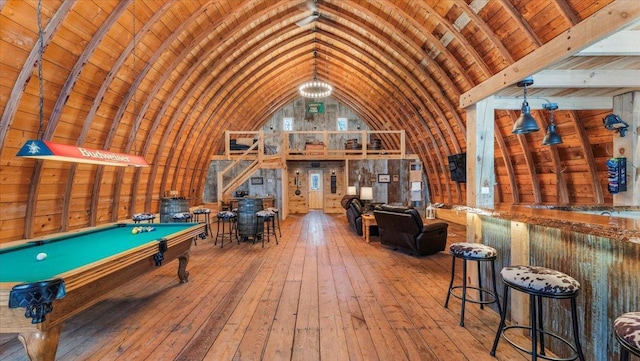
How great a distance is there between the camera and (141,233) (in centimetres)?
393

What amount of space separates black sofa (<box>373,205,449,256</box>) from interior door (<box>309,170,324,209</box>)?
906 centimetres

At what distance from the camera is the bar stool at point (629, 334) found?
127 centimetres

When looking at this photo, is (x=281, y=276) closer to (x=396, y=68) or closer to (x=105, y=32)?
(x=105, y=32)

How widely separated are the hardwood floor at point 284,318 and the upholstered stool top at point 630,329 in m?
1.25

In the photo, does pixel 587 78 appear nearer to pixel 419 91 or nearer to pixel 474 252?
pixel 474 252

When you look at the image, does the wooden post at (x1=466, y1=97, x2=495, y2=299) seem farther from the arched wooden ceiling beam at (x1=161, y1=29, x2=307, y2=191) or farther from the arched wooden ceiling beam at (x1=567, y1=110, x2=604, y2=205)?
the arched wooden ceiling beam at (x1=161, y1=29, x2=307, y2=191)

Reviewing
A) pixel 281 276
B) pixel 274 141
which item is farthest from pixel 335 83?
pixel 281 276

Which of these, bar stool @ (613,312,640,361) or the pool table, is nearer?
bar stool @ (613,312,640,361)

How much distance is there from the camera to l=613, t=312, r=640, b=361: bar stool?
4.18 feet

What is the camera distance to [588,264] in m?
2.21

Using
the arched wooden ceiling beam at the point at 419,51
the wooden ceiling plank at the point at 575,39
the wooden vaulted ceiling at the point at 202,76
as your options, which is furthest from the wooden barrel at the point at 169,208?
the wooden ceiling plank at the point at 575,39

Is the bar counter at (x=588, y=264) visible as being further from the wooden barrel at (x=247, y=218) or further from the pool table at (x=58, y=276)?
the wooden barrel at (x=247, y=218)

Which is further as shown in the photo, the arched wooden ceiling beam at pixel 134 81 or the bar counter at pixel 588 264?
the arched wooden ceiling beam at pixel 134 81

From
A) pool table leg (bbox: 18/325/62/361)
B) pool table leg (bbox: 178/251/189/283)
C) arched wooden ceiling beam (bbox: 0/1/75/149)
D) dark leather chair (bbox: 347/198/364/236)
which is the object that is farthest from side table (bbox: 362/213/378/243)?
arched wooden ceiling beam (bbox: 0/1/75/149)
